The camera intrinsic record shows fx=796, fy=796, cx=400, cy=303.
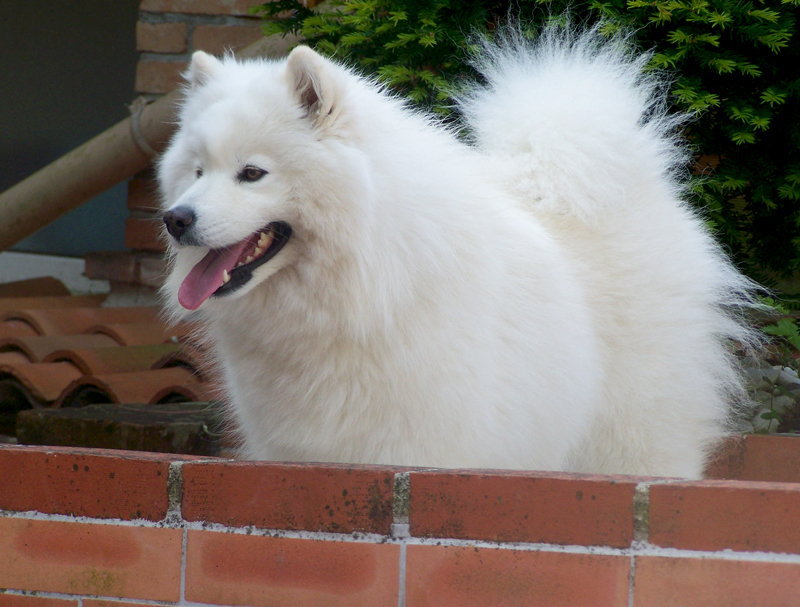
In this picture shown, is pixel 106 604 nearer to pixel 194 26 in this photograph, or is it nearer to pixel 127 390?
pixel 127 390

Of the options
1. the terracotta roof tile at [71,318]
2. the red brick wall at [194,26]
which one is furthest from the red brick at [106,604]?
the red brick wall at [194,26]

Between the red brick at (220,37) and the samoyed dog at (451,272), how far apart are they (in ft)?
7.75

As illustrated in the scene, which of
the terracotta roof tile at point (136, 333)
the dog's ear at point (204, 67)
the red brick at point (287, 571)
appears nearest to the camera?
the red brick at point (287, 571)

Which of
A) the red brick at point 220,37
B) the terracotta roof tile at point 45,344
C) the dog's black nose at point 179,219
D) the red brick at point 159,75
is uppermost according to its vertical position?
the red brick at point 220,37

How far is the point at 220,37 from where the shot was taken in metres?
4.57

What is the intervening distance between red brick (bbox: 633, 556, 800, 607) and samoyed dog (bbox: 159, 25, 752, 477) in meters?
0.60

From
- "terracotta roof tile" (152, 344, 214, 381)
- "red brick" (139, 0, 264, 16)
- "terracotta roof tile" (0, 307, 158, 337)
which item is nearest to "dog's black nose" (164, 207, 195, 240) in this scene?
"terracotta roof tile" (152, 344, 214, 381)

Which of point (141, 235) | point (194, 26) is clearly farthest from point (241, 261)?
point (194, 26)

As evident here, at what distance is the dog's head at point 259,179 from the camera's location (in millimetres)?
1891

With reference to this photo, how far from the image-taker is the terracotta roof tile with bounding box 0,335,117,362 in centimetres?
369

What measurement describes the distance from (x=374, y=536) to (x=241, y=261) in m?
0.75

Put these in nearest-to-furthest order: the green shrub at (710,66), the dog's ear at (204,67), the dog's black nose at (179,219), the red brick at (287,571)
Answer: the red brick at (287,571) → the dog's black nose at (179,219) → the dog's ear at (204,67) → the green shrub at (710,66)

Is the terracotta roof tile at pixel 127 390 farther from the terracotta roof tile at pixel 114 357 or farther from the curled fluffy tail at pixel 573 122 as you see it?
the curled fluffy tail at pixel 573 122

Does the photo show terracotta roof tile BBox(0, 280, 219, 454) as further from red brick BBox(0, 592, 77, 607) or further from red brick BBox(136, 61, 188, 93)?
red brick BBox(136, 61, 188, 93)
